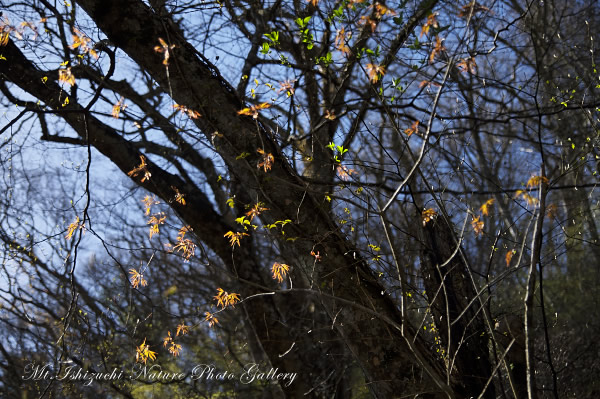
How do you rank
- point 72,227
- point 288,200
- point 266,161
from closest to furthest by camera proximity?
1. point 266,161
2. point 288,200
3. point 72,227

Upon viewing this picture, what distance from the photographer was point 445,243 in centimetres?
382

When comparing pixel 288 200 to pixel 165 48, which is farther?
pixel 288 200

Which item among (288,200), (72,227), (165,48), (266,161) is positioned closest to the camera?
(266,161)

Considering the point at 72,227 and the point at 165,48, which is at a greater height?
the point at 165,48

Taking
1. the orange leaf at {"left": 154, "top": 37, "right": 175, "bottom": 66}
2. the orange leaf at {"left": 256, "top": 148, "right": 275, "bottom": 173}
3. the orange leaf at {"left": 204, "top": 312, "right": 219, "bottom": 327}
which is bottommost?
the orange leaf at {"left": 204, "top": 312, "right": 219, "bottom": 327}

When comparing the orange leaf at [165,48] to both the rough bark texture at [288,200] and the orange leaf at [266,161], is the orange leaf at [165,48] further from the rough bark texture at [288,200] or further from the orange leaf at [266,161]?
the orange leaf at [266,161]

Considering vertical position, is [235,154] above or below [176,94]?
below

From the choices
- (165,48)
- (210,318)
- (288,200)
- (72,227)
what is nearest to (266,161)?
(288,200)

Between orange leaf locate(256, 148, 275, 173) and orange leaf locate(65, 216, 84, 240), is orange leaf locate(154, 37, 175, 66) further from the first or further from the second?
orange leaf locate(65, 216, 84, 240)

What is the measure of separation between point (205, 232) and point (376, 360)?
9.64 feet

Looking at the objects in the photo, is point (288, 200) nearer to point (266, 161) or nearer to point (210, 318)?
point (266, 161)

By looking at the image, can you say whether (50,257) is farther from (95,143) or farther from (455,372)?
(455,372)

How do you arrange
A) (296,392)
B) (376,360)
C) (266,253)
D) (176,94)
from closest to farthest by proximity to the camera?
(376,360) → (176,94) → (296,392) → (266,253)

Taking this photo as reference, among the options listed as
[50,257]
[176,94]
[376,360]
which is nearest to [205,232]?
[176,94]
